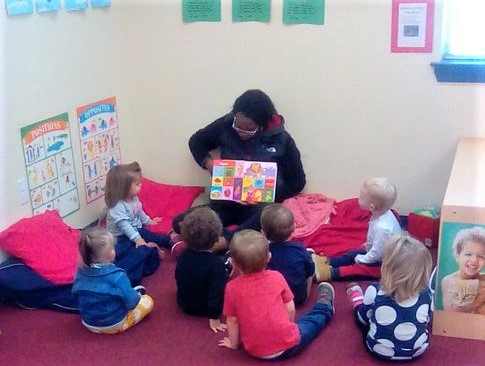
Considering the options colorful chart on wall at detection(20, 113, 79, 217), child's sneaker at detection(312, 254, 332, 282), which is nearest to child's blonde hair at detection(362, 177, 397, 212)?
child's sneaker at detection(312, 254, 332, 282)

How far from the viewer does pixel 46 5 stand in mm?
2961

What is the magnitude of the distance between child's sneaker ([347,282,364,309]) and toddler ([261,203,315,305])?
177 mm

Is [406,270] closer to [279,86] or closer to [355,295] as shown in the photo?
[355,295]

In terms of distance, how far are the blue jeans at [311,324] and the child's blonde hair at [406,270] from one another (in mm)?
340

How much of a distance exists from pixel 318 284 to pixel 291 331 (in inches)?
23.7

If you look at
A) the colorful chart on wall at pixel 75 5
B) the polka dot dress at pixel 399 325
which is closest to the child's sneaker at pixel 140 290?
the polka dot dress at pixel 399 325

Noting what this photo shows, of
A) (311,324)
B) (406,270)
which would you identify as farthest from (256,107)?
(406,270)

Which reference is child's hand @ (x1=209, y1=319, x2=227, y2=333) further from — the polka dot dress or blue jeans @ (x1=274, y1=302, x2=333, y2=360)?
the polka dot dress

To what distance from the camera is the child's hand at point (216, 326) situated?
251 cm

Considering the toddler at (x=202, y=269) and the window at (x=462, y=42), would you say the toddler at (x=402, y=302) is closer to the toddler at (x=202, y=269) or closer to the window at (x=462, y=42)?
the toddler at (x=202, y=269)

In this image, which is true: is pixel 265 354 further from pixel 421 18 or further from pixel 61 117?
pixel 421 18

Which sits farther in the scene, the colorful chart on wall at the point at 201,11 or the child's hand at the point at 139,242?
the colorful chart on wall at the point at 201,11

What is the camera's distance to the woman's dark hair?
→ 3.25 meters

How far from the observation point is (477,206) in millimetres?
2264
